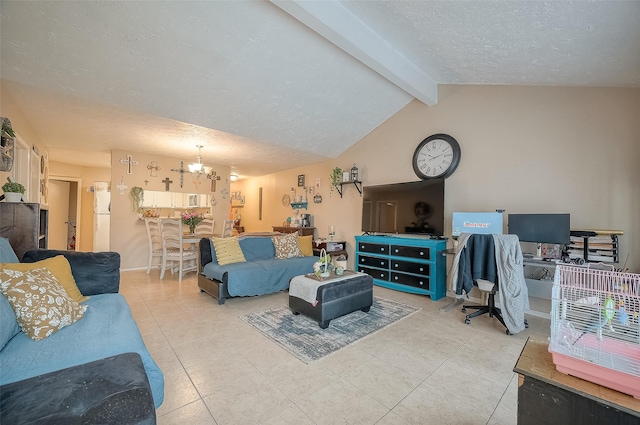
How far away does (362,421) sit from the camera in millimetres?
1495

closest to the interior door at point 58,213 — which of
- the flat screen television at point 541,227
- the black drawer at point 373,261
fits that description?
the black drawer at point 373,261

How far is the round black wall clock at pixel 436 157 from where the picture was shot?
3.84m

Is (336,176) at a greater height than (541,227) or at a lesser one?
greater

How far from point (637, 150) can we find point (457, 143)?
1.71 m

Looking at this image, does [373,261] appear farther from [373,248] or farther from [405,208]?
[405,208]

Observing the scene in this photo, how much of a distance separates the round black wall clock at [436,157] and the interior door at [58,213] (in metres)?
8.54

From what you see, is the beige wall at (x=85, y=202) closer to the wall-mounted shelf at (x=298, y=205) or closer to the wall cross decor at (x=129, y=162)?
the wall cross decor at (x=129, y=162)

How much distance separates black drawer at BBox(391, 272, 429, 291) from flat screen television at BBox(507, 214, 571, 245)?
124cm

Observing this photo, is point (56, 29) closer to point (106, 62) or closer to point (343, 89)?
point (106, 62)

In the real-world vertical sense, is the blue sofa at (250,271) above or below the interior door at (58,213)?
below

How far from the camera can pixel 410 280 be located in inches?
154

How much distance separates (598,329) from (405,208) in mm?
3339

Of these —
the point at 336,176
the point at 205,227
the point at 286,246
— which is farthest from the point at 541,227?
the point at 205,227

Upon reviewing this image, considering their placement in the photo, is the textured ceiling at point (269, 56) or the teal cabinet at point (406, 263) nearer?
the textured ceiling at point (269, 56)
